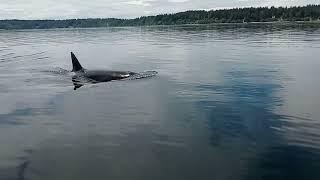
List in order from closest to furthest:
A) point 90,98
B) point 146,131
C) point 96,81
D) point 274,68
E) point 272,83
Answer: point 146,131 < point 90,98 < point 272,83 < point 96,81 < point 274,68

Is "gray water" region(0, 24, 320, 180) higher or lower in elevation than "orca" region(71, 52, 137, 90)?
lower

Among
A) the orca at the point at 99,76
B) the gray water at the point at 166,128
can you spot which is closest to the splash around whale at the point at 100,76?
the orca at the point at 99,76

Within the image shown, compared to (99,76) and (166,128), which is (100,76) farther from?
(166,128)

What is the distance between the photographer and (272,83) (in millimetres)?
29578

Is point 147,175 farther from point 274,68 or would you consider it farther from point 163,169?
point 274,68

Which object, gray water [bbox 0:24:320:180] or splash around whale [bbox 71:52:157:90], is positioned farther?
splash around whale [bbox 71:52:157:90]

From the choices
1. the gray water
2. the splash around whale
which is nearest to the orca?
the splash around whale

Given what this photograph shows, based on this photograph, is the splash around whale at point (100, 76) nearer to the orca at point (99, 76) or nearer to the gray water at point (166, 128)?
the orca at point (99, 76)

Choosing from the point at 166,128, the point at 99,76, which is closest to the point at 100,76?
the point at 99,76

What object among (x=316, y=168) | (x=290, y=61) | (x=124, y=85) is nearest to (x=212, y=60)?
(x=290, y=61)

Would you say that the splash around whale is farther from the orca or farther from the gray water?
the gray water

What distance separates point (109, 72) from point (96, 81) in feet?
4.64

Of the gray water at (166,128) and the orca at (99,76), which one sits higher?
the orca at (99,76)

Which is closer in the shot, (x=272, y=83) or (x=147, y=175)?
(x=147, y=175)
